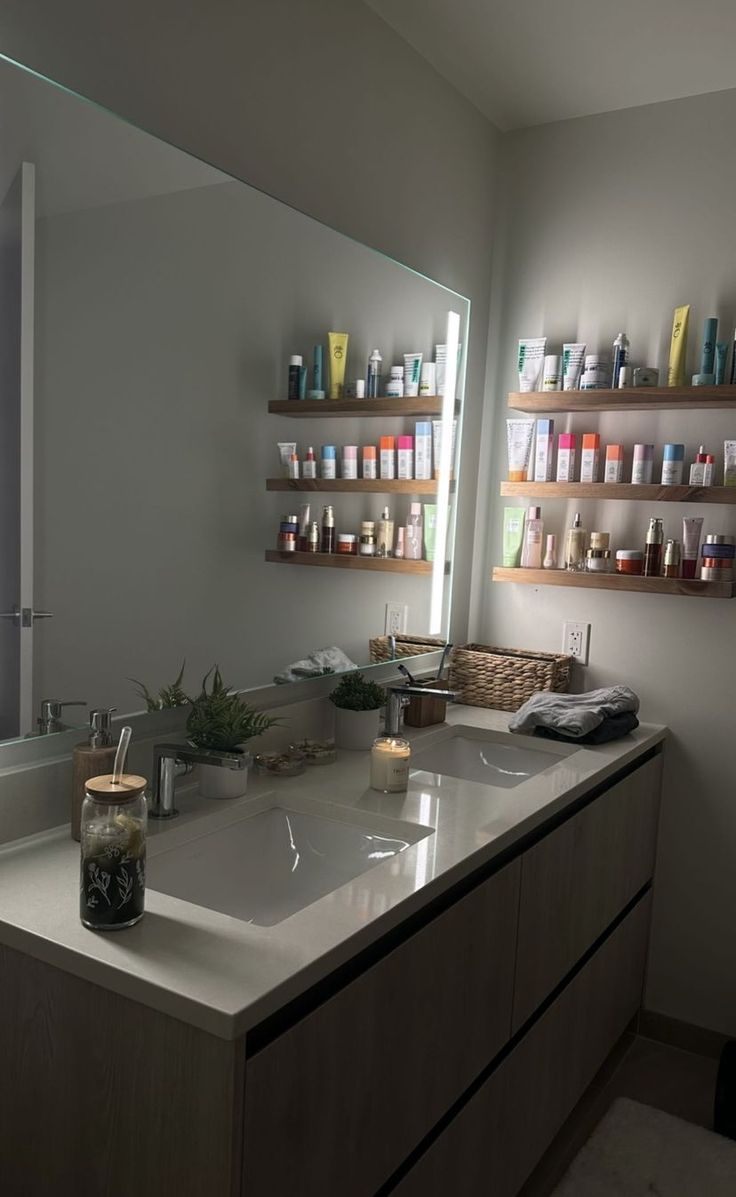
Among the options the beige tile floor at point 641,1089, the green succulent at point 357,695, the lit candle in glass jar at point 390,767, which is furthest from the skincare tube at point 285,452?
the beige tile floor at point 641,1089

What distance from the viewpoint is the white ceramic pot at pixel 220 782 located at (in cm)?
164

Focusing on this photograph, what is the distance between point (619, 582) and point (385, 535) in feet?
2.00

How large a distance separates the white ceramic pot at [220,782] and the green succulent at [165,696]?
5.0 inches

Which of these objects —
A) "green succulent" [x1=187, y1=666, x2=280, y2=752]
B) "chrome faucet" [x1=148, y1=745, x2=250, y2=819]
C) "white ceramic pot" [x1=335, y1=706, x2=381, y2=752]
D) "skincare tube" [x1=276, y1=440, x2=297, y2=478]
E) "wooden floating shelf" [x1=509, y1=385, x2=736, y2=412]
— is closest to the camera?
"chrome faucet" [x1=148, y1=745, x2=250, y2=819]

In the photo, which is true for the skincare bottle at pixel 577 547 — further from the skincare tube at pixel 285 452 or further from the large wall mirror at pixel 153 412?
the skincare tube at pixel 285 452

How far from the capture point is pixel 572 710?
2244mm

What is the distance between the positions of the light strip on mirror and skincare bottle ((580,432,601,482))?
0.36 metres

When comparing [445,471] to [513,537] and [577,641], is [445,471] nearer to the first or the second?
[513,537]

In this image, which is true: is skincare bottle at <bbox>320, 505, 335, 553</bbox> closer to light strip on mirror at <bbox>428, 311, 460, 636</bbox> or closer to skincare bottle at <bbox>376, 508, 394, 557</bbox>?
skincare bottle at <bbox>376, 508, 394, 557</bbox>

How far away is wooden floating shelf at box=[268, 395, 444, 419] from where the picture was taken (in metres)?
1.93

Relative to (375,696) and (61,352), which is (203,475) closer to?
(61,352)

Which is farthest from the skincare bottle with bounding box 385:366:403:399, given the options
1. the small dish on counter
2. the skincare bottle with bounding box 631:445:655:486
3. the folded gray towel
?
the small dish on counter

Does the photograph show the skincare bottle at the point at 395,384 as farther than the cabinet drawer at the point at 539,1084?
Yes

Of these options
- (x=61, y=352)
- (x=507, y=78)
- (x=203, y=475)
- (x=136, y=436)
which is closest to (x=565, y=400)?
(x=507, y=78)
